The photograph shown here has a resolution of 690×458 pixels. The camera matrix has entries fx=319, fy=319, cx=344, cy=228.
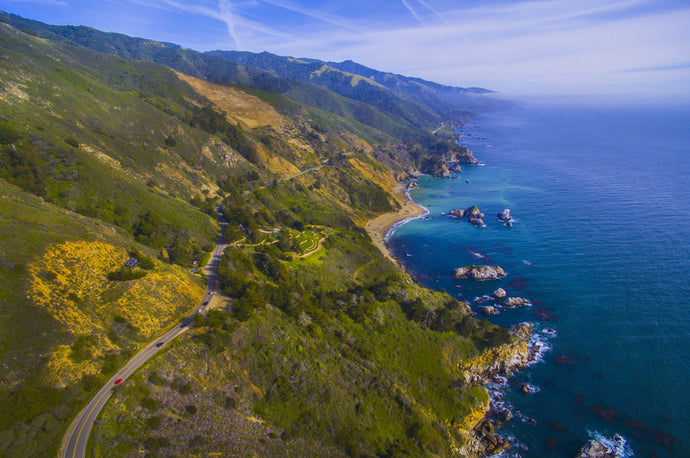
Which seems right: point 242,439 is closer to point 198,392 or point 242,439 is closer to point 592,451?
point 198,392

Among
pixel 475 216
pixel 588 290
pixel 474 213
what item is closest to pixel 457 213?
pixel 474 213

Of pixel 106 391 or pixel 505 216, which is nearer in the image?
pixel 106 391

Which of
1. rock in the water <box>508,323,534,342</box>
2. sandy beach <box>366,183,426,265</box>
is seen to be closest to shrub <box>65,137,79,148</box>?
sandy beach <box>366,183,426,265</box>

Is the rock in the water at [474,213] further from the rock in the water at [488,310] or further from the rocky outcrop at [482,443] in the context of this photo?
the rocky outcrop at [482,443]

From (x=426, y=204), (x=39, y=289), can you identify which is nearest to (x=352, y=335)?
(x=39, y=289)

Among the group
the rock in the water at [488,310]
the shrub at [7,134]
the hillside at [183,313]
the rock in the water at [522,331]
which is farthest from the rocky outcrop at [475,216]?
the shrub at [7,134]

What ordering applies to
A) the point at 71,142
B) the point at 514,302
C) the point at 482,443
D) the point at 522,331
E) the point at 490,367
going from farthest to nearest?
the point at 514,302, the point at 71,142, the point at 522,331, the point at 490,367, the point at 482,443

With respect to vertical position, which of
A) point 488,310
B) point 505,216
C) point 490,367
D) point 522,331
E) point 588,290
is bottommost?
point 490,367

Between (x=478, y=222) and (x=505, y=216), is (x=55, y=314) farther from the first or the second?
(x=505, y=216)
